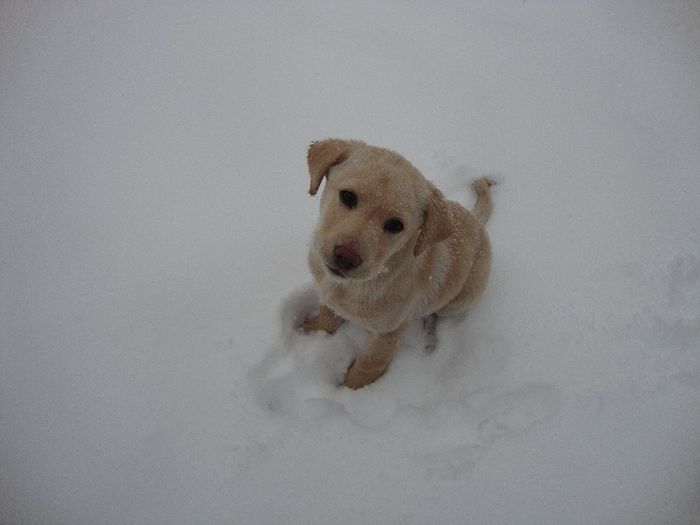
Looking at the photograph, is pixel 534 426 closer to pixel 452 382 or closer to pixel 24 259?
pixel 452 382

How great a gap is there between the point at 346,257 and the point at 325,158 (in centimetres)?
64

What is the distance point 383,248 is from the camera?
6.09 ft

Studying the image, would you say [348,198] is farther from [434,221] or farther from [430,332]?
[430,332]

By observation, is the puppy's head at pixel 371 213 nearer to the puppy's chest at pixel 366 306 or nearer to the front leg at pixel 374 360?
the puppy's chest at pixel 366 306

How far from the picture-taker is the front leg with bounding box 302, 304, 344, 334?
2717 millimetres

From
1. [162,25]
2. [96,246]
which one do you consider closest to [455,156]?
[96,246]

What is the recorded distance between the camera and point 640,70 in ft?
14.1

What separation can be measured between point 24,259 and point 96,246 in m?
0.48

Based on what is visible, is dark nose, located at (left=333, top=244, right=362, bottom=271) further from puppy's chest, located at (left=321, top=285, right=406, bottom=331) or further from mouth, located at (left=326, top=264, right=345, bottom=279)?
puppy's chest, located at (left=321, top=285, right=406, bottom=331)

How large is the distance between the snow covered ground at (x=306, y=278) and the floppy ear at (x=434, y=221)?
3.78 feet

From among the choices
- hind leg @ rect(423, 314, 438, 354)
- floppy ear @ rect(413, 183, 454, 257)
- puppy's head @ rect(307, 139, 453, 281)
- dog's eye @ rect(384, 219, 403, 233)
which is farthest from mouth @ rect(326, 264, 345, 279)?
hind leg @ rect(423, 314, 438, 354)

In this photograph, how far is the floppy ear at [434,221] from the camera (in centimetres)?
196

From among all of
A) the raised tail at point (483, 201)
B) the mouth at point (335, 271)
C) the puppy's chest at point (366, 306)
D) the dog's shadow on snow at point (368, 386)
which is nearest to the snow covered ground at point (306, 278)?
the dog's shadow on snow at point (368, 386)

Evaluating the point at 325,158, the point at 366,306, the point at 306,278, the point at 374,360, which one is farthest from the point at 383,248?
the point at 306,278
